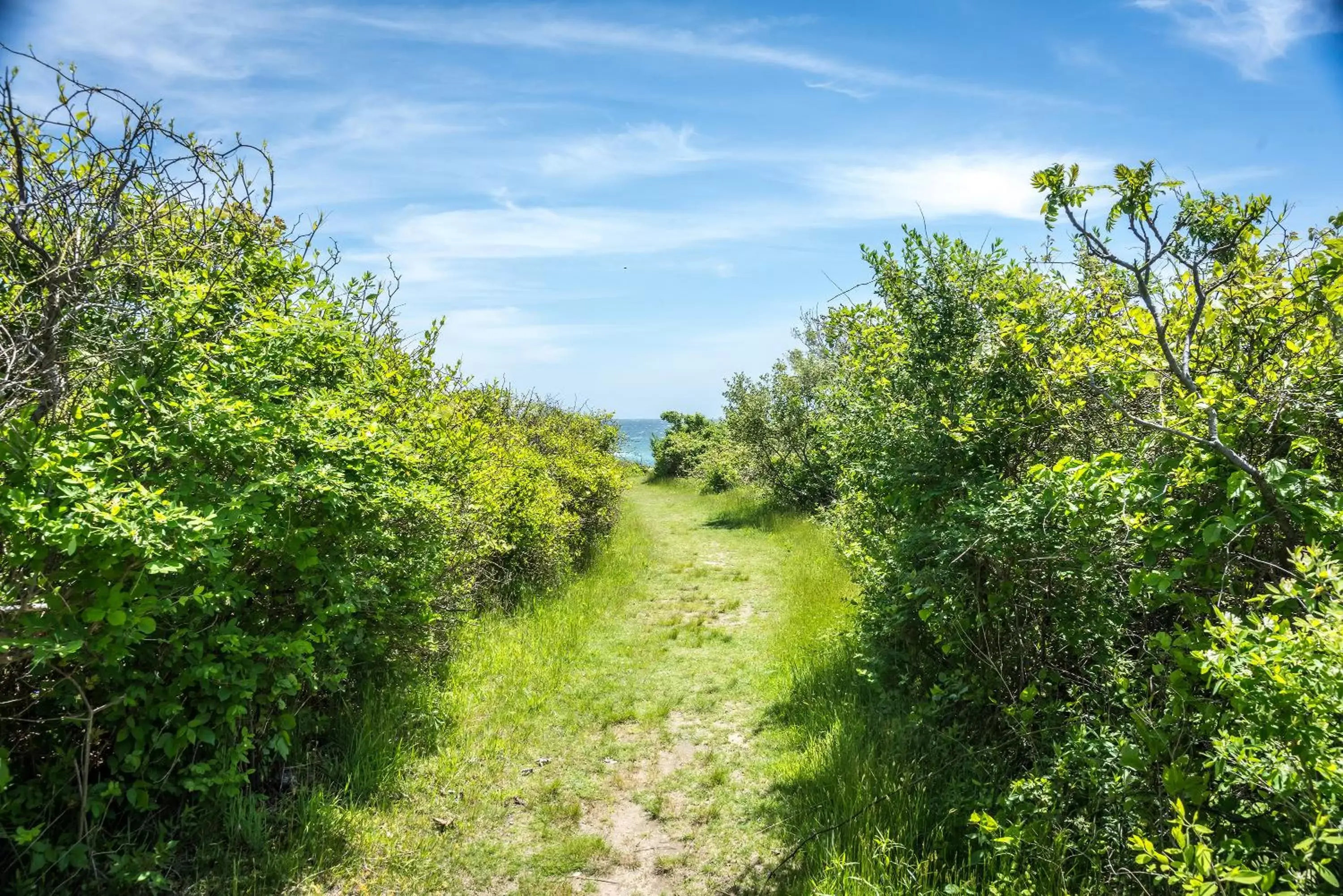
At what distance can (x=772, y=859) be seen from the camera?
4379 millimetres

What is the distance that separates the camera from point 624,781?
5.46 meters

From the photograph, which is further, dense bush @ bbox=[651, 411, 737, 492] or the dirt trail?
dense bush @ bbox=[651, 411, 737, 492]

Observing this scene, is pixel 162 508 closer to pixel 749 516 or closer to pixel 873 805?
pixel 873 805

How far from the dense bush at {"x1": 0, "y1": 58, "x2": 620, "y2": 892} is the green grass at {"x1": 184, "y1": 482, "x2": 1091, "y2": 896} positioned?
63 centimetres

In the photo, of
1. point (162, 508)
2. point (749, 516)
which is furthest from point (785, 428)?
A: point (162, 508)

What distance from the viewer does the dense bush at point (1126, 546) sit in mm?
2402

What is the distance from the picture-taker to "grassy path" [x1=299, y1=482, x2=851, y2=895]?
434 cm

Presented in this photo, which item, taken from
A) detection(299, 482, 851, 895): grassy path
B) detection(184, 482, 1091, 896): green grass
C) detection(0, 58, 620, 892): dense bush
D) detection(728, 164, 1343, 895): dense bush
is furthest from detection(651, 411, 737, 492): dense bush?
detection(0, 58, 620, 892): dense bush

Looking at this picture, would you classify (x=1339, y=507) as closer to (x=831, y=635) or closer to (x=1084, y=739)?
(x=1084, y=739)

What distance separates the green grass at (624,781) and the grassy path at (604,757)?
0.06 feet

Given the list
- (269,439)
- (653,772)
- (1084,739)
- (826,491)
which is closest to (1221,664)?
(1084,739)

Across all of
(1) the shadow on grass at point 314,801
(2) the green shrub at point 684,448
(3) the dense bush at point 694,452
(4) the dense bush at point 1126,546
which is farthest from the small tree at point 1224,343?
(2) the green shrub at point 684,448

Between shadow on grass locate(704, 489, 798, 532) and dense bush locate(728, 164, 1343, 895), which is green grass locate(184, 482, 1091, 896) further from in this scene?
shadow on grass locate(704, 489, 798, 532)

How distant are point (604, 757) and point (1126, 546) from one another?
14.6ft
